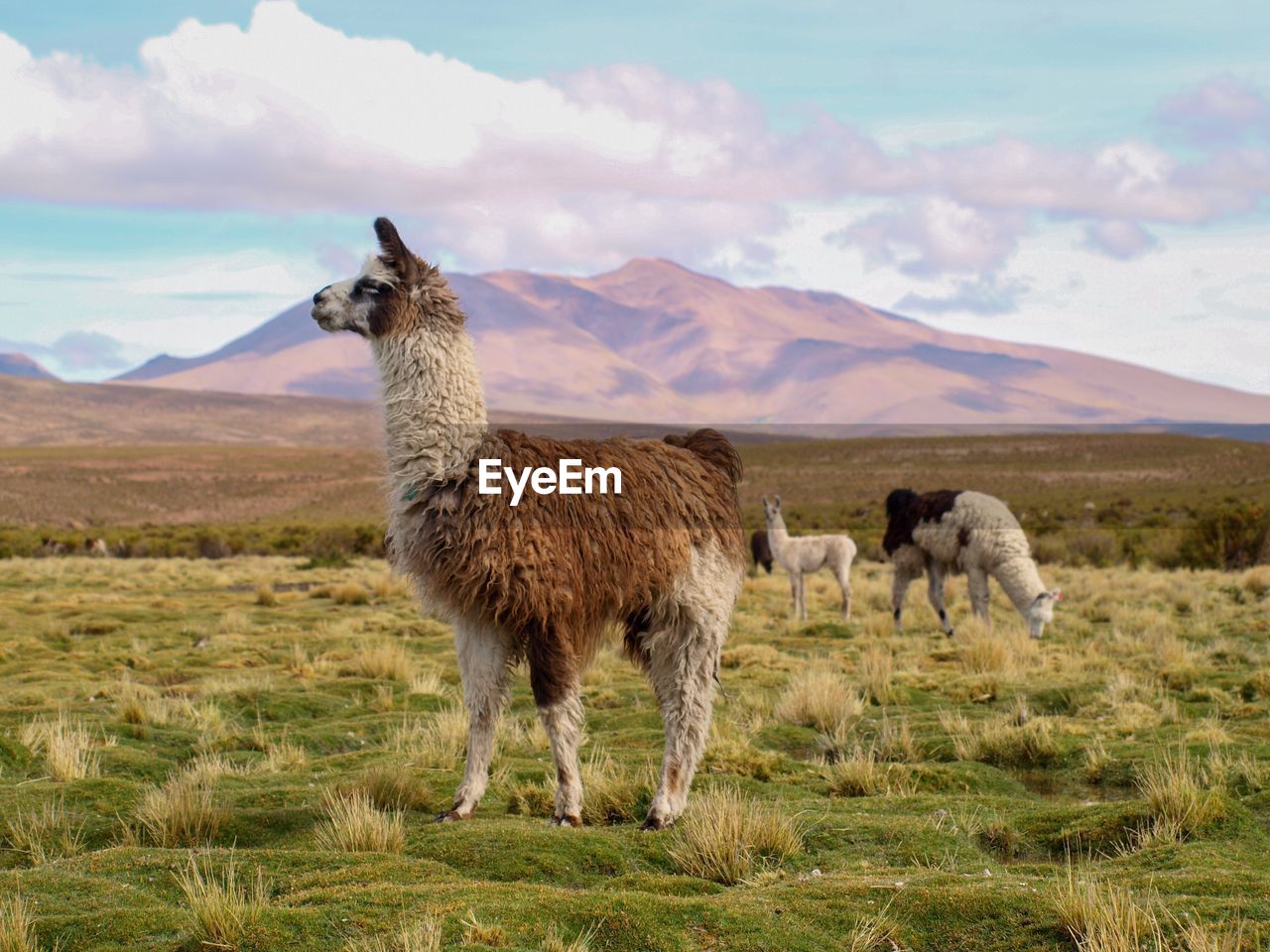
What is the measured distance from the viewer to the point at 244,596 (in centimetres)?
2461

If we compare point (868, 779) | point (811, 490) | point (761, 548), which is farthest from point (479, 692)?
point (811, 490)

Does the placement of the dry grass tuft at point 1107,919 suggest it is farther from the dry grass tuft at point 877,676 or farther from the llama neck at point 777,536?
the llama neck at point 777,536

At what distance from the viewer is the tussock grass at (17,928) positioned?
15.9 feet

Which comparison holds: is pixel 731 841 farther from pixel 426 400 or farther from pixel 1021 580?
pixel 1021 580

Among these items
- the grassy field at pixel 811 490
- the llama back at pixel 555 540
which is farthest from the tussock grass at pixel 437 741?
the grassy field at pixel 811 490

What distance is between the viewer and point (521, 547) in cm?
687

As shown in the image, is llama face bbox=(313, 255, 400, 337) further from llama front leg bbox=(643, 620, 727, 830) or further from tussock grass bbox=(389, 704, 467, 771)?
tussock grass bbox=(389, 704, 467, 771)

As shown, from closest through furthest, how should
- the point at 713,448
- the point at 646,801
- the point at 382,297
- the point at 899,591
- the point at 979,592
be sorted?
1. the point at 382,297
2. the point at 646,801
3. the point at 713,448
4. the point at 979,592
5. the point at 899,591

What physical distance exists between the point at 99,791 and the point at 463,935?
13.6 ft

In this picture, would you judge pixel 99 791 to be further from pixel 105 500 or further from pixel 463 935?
pixel 105 500

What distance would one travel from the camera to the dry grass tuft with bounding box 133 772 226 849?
274 inches

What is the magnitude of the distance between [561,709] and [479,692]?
0.50m

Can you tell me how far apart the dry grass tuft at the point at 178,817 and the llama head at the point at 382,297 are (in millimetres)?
2915

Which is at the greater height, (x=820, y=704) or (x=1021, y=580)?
(x=1021, y=580)
